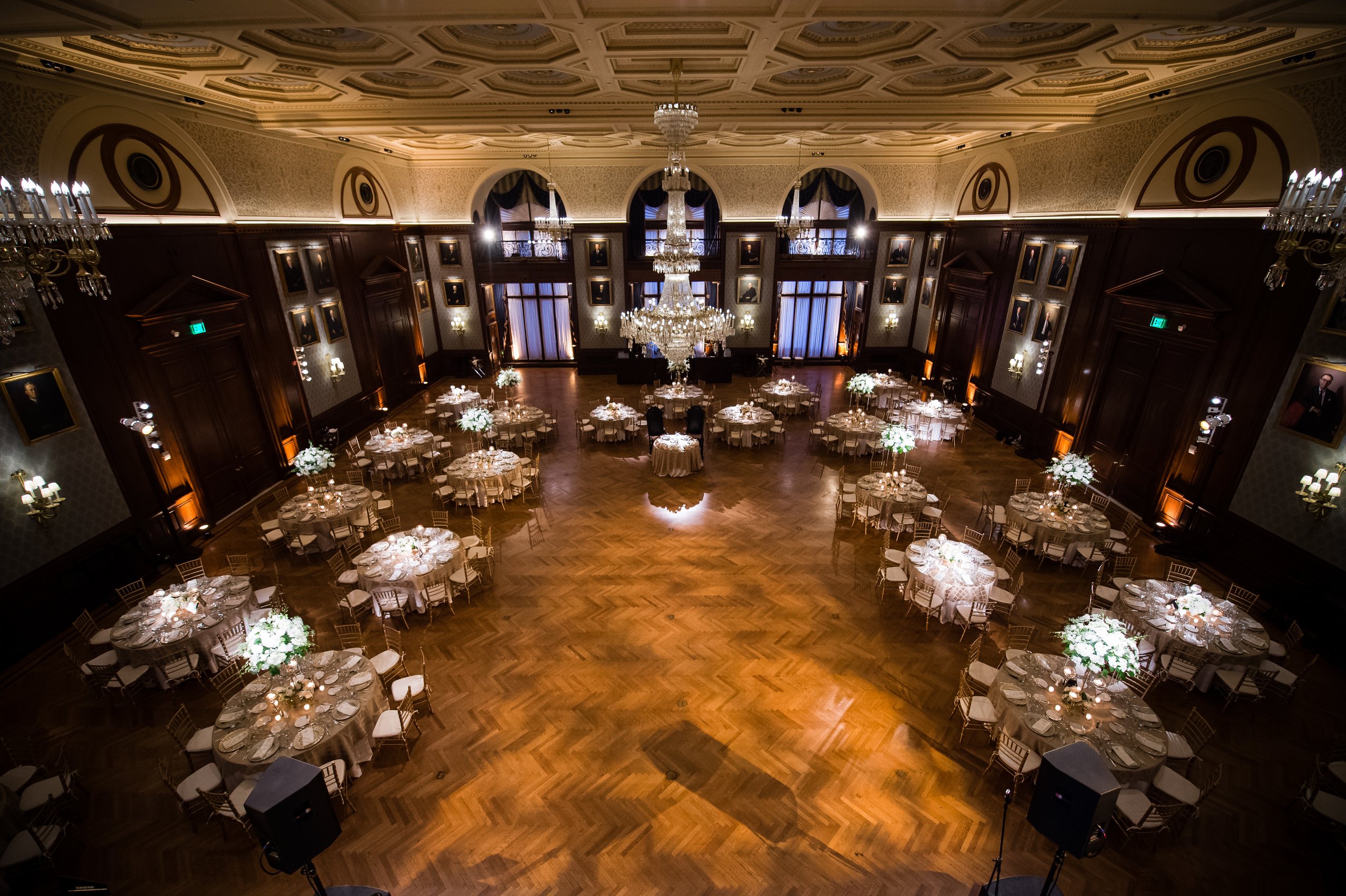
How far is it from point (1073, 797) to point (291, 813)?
5.28 m

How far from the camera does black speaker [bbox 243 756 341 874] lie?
362 centimetres

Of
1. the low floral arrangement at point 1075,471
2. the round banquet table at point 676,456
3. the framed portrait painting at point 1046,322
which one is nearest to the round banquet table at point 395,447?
the round banquet table at point 676,456

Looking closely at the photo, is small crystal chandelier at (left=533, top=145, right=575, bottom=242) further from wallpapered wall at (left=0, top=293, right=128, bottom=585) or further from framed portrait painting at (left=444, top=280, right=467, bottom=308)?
wallpapered wall at (left=0, top=293, right=128, bottom=585)

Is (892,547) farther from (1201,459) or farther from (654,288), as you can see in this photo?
(654,288)

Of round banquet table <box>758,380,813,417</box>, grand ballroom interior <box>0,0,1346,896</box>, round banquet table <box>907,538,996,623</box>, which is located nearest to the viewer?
grand ballroom interior <box>0,0,1346,896</box>

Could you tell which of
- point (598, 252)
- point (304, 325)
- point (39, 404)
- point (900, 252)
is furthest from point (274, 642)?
point (900, 252)

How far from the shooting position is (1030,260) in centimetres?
1366

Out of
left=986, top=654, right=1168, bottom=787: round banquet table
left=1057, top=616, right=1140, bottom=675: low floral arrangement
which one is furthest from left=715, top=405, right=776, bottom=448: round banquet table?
left=1057, top=616, right=1140, bottom=675: low floral arrangement

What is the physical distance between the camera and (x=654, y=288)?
20.0 m

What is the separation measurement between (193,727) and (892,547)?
32.9 ft

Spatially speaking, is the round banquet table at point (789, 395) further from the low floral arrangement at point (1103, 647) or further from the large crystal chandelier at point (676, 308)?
the low floral arrangement at point (1103, 647)

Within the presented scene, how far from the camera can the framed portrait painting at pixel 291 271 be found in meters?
12.2

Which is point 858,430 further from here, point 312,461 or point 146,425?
point 146,425

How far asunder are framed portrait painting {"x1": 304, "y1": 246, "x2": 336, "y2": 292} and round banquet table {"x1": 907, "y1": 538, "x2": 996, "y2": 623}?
14319 mm
